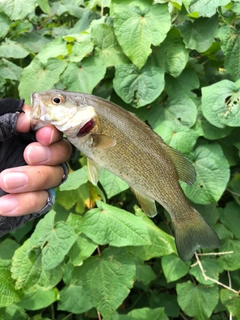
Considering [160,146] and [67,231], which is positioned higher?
[160,146]

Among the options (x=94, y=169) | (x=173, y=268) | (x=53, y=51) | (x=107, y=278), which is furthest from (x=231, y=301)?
(x=53, y=51)

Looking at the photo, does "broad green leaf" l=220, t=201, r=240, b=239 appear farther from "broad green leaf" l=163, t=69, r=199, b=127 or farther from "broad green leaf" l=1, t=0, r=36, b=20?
"broad green leaf" l=1, t=0, r=36, b=20

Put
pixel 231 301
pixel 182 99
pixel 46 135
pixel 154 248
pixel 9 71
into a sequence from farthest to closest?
1. pixel 9 71
2. pixel 182 99
3. pixel 231 301
4. pixel 154 248
5. pixel 46 135

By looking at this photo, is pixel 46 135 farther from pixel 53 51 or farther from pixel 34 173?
pixel 53 51

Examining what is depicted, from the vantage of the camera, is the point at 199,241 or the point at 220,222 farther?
the point at 220,222

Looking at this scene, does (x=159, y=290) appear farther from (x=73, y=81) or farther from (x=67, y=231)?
(x=73, y=81)

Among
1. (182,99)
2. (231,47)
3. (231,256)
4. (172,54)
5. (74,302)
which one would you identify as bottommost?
(74,302)

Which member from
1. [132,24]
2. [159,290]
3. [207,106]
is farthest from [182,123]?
[159,290]
